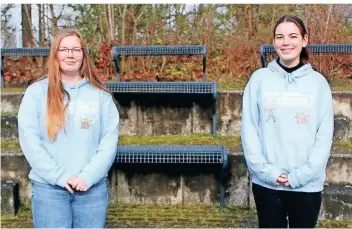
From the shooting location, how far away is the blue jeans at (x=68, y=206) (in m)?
2.63

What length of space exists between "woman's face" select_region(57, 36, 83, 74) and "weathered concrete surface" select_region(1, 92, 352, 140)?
2311mm

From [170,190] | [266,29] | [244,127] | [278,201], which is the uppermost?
[266,29]

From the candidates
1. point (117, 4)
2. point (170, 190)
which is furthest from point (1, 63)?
point (170, 190)

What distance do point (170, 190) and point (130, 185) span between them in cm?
32

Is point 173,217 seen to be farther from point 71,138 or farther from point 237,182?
point 71,138

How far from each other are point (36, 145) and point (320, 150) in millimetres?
1360

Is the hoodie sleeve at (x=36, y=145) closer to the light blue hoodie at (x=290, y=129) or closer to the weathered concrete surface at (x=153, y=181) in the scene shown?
the light blue hoodie at (x=290, y=129)

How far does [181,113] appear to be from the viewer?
16.6ft

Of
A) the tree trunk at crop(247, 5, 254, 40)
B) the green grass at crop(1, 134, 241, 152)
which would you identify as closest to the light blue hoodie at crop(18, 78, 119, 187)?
the green grass at crop(1, 134, 241, 152)

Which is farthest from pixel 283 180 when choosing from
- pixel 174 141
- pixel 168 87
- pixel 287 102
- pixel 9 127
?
pixel 9 127

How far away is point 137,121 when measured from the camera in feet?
16.8

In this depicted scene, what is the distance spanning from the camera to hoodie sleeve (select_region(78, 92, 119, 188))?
2633mm

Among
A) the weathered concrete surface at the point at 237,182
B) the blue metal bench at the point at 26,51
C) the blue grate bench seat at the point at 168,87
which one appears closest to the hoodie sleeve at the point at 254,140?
the weathered concrete surface at the point at 237,182

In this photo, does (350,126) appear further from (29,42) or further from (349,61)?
(29,42)
